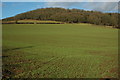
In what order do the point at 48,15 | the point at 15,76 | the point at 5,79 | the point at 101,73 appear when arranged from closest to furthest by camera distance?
the point at 5,79 < the point at 15,76 < the point at 101,73 < the point at 48,15

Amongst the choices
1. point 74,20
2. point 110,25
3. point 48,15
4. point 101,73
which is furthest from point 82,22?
point 101,73

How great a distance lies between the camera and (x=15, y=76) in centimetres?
1114

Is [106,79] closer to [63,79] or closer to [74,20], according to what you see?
[63,79]

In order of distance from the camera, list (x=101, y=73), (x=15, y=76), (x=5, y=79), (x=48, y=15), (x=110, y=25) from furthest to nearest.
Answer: (x=48, y=15) → (x=110, y=25) → (x=101, y=73) → (x=15, y=76) → (x=5, y=79)

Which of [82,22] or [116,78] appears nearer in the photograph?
[116,78]

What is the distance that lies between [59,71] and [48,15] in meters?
122

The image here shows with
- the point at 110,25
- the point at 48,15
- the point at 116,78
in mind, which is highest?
the point at 48,15

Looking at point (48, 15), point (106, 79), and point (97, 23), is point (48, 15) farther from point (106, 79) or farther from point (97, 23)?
point (106, 79)

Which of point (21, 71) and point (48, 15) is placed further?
point (48, 15)

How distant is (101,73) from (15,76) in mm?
7833

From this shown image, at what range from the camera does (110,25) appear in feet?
352

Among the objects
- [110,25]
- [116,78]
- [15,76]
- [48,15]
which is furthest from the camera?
[48,15]

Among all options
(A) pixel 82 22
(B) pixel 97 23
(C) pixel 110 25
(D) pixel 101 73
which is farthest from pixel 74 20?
(D) pixel 101 73

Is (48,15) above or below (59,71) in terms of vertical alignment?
above
